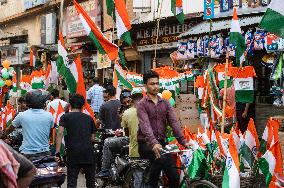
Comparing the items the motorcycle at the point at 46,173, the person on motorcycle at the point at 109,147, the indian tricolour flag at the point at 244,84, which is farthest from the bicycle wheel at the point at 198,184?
the indian tricolour flag at the point at 244,84

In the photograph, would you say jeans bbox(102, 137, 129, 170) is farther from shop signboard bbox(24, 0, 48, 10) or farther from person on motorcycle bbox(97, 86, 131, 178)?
shop signboard bbox(24, 0, 48, 10)

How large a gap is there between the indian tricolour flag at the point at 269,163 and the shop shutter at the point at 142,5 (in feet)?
46.3

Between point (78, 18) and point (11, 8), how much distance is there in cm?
1317

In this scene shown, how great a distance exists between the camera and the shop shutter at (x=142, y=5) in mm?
20094

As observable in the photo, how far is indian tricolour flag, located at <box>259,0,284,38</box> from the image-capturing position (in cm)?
600

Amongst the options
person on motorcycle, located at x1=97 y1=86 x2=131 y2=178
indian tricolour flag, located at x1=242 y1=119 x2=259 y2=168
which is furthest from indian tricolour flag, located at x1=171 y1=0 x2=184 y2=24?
indian tricolour flag, located at x1=242 y1=119 x2=259 y2=168

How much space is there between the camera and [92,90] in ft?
45.7

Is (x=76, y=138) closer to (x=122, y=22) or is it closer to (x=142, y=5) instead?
(x=122, y=22)

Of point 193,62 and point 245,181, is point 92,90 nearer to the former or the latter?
point 193,62

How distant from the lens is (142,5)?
20141 millimetres

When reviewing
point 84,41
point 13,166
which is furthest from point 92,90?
point 84,41

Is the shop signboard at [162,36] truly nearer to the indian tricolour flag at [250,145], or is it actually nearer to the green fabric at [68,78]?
the green fabric at [68,78]

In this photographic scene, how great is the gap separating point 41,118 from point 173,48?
11.6 m

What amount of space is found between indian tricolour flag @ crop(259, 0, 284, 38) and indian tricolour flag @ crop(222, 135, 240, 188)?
143cm
